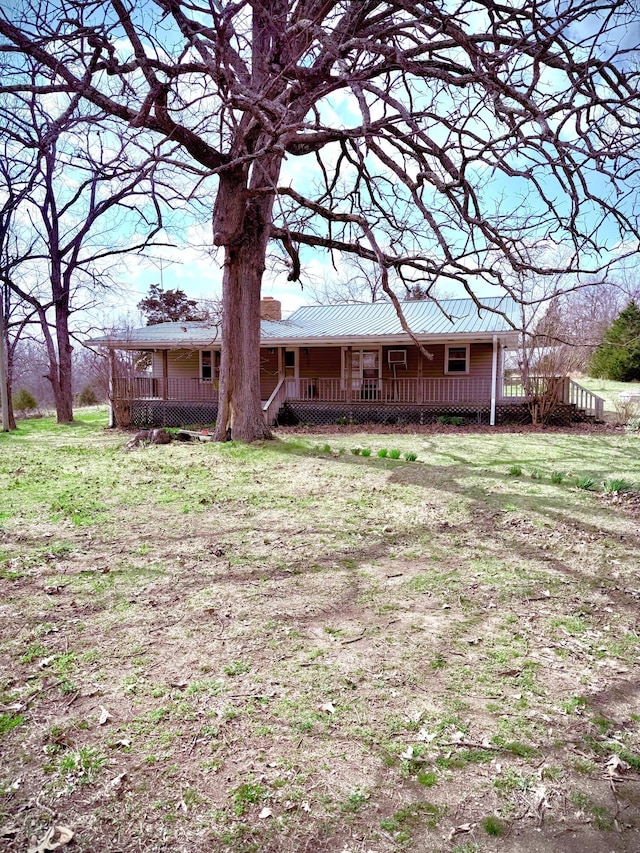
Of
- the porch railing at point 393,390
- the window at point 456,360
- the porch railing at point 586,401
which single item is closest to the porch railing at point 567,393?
the porch railing at point 586,401

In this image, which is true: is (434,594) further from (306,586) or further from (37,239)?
(37,239)

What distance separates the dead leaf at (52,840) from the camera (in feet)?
5.69

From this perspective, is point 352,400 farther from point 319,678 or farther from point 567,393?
point 319,678

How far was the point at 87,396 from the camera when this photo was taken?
34.5 meters

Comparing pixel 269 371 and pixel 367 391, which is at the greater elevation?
pixel 269 371

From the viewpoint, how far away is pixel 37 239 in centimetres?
2448

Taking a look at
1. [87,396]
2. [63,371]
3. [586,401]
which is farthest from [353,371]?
[87,396]

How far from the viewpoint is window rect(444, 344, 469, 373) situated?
20.0m

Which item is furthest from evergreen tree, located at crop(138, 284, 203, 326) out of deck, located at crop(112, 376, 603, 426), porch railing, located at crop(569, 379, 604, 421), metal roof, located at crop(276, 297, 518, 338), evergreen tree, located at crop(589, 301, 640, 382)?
porch railing, located at crop(569, 379, 604, 421)

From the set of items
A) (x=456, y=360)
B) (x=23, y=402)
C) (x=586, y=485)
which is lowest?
(x=586, y=485)

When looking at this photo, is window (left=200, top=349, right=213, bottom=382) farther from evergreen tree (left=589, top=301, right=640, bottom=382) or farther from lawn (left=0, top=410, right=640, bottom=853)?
evergreen tree (left=589, top=301, right=640, bottom=382)

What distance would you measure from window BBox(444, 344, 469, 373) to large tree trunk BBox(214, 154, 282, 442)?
1043 cm

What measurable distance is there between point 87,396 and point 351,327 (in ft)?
72.7

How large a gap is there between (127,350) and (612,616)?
2054cm
